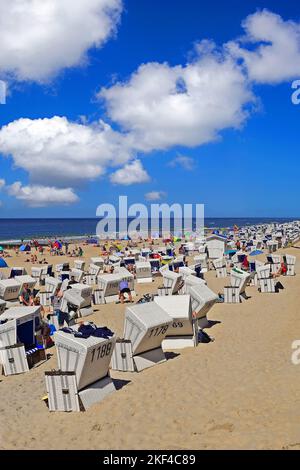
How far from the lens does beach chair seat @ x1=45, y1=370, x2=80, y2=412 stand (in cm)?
766

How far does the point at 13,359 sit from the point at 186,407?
430 centimetres

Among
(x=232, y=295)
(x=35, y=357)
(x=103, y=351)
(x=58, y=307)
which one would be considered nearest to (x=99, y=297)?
(x=58, y=307)

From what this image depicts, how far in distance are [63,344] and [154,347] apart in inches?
116

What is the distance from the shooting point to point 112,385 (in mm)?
8578

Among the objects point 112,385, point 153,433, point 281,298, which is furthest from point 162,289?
point 153,433

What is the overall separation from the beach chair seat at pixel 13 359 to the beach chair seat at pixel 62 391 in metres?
2.55

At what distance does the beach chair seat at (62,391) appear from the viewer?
766 centimetres

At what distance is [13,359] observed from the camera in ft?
33.0

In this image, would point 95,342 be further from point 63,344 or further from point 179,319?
point 179,319

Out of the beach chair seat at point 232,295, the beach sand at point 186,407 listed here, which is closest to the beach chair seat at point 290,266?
the beach chair seat at point 232,295

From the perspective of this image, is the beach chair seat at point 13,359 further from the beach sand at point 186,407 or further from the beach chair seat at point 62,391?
the beach chair seat at point 62,391

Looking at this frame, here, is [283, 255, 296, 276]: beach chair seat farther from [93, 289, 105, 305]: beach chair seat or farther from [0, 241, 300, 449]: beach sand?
[0, 241, 300, 449]: beach sand

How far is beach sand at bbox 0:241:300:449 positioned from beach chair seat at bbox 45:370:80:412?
158 millimetres
